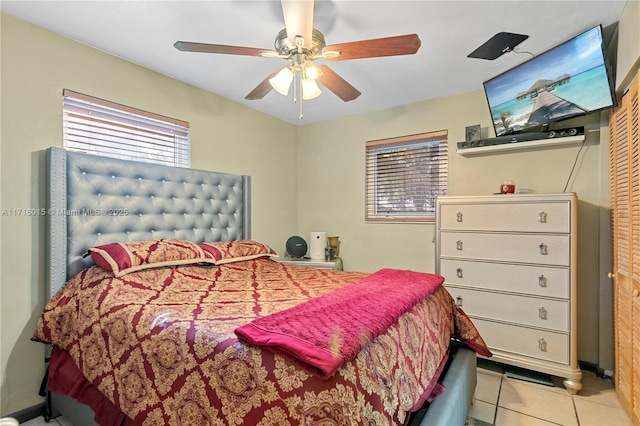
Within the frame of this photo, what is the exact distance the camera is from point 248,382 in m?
1.00

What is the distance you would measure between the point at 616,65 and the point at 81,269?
3817 millimetres

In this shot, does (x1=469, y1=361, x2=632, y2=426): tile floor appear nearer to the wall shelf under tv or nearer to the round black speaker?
the wall shelf under tv

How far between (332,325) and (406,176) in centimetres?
255

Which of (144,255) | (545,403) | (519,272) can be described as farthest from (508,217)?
(144,255)

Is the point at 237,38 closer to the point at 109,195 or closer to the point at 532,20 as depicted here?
the point at 109,195

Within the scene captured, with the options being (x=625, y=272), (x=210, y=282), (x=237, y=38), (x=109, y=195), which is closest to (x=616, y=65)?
(x=625, y=272)

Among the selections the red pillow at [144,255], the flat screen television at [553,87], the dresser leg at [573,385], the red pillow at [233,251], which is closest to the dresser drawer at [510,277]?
the dresser leg at [573,385]

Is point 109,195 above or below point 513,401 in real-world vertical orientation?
above

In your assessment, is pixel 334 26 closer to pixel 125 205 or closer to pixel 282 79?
pixel 282 79

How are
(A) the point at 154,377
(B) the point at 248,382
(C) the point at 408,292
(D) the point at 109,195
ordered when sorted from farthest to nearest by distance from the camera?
(D) the point at 109,195
(C) the point at 408,292
(A) the point at 154,377
(B) the point at 248,382

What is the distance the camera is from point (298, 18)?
146cm

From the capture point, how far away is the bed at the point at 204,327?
38.2 inches

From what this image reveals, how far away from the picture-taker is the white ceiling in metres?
1.79

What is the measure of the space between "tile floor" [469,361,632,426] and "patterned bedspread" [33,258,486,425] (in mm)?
504
